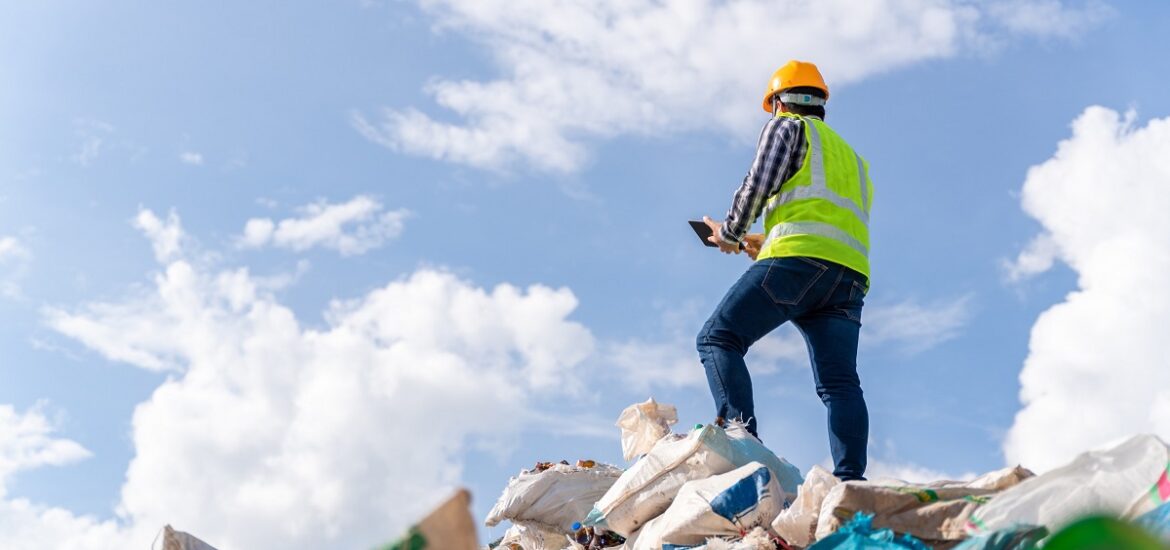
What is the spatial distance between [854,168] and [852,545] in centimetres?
211

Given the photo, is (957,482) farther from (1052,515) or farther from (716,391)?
(716,391)

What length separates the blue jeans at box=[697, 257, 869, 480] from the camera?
4273 mm

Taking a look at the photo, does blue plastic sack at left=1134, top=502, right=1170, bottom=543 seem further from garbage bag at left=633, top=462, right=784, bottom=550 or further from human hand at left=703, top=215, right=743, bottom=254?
human hand at left=703, top=215, right=743, bottom=254

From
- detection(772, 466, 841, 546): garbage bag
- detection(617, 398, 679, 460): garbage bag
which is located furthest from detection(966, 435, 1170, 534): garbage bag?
detection(617, 398, 679, 460): garbage bag

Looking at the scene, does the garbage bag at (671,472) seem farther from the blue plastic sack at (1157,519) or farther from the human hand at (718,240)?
the blue plastic sack at (1157,519)

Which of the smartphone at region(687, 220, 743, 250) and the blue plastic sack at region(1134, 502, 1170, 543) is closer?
the blue plastic sack at region(1134, 502, 1170, 543)

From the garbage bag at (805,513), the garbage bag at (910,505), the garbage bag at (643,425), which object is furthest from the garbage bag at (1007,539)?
the garbage bag at (643,425)

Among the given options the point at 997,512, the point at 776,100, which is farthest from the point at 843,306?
the point at 997,512

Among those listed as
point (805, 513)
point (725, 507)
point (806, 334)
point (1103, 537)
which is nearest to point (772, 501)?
point (725, 507)

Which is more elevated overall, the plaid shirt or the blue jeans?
the plaid shirt

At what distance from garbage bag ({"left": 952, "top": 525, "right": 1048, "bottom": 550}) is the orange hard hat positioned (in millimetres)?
2436

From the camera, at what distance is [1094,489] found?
2756 millimetres

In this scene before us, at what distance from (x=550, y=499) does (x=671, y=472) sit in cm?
91

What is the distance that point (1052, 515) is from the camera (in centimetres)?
270
